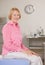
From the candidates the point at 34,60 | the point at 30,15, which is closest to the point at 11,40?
the point at 34,60

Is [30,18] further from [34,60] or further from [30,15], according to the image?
[34,60]

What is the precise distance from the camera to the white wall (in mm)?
5914

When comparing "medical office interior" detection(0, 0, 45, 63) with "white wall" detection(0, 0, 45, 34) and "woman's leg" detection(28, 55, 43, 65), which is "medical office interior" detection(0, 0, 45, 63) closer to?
"white wall" detection(0, 0, 45, 34)

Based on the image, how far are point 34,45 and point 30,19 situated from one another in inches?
32.9

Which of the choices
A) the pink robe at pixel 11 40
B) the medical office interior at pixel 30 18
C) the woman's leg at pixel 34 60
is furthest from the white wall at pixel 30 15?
the woman's leg at pixel 34 60

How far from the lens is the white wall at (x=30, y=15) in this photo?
19.4ft

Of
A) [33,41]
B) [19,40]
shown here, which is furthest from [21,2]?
[19,40]

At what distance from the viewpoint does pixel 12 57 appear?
93.4 inches

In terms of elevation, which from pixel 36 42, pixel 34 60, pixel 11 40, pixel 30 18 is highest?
pixel 30 18

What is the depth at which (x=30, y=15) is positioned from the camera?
19.6 ft

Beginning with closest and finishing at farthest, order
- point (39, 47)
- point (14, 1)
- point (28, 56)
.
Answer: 1. point (28, 56)
2. point (39, 47)
3. point (14, 1)

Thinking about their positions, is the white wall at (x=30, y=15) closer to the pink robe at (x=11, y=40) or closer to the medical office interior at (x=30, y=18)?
the medical office interior at (x=30, y=18)

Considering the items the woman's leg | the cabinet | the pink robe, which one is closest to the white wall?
the cabinet

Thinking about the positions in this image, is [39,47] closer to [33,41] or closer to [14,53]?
[33,41]
